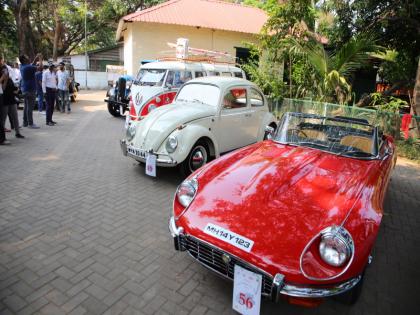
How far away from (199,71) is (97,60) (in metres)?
25.4

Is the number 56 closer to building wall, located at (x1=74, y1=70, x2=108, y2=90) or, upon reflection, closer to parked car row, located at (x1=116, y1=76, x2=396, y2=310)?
parked car row, located at (x1=116, y1=76, x2=396, y2=310)

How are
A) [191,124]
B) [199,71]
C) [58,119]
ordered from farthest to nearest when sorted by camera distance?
[58,119] → [199,71] → [191,124]

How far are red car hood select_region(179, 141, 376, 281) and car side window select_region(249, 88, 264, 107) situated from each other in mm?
3346

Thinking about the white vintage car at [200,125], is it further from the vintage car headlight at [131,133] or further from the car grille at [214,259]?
the car grille at [214,259]

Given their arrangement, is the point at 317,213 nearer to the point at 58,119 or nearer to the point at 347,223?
the point at 347,223

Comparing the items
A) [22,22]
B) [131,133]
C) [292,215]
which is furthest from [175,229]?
[22,22]

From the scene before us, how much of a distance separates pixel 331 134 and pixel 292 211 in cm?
182

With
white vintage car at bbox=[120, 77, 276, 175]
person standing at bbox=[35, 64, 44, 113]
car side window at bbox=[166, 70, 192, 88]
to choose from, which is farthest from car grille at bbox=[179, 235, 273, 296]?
person standing at bbox=[35, 64, 44, 113]

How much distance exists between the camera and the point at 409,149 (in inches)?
326

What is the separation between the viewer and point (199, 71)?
30.5 feet

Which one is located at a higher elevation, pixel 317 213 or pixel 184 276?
pixel 317 213

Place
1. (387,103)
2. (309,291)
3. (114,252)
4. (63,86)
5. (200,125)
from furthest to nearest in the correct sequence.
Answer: (63,86) → (387,103) → (200,125) → (114,252) → (309,291)

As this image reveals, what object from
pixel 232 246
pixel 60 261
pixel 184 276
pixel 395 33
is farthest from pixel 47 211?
pixel 395 33

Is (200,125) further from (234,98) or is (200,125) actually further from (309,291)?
(309,291)
